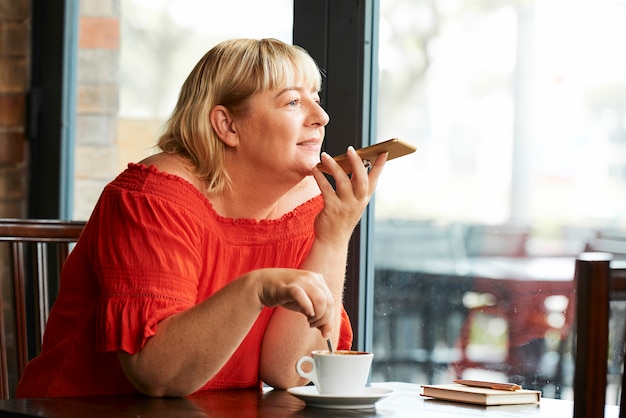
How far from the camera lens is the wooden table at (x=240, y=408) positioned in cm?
117

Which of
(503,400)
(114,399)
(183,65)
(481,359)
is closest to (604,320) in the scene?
(503,400)

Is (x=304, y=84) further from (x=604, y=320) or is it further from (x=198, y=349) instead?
(x=604, y=320)

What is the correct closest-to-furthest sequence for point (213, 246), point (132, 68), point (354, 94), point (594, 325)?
point (594, 325), point (213, 246), point (354, 94), point (132, 68)

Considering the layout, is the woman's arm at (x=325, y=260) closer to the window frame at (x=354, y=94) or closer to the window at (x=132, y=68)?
the window frame at (x=354, y=94)

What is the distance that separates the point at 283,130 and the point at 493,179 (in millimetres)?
483

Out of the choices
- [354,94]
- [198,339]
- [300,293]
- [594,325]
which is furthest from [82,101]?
[594,325]

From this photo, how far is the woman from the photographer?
134cm

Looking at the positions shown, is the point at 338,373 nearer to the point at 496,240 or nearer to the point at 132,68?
the point at 496,240

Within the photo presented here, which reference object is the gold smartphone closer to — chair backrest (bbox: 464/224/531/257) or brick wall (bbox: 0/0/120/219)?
chair backrest (bbox: 464/224/531/257)

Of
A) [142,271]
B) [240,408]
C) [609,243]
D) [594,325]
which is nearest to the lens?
[594,325]

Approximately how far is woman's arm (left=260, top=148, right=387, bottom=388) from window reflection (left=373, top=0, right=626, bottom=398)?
41 cm

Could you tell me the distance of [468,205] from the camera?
1891mm

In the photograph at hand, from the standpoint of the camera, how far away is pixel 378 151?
1.50 meters

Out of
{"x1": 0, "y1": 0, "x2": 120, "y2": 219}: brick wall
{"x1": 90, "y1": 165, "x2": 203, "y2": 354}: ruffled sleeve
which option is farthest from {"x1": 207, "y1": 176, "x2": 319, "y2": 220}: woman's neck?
{"x1": 0, "y1": 0, "x2": 120, "y2": 219}: brick wall
